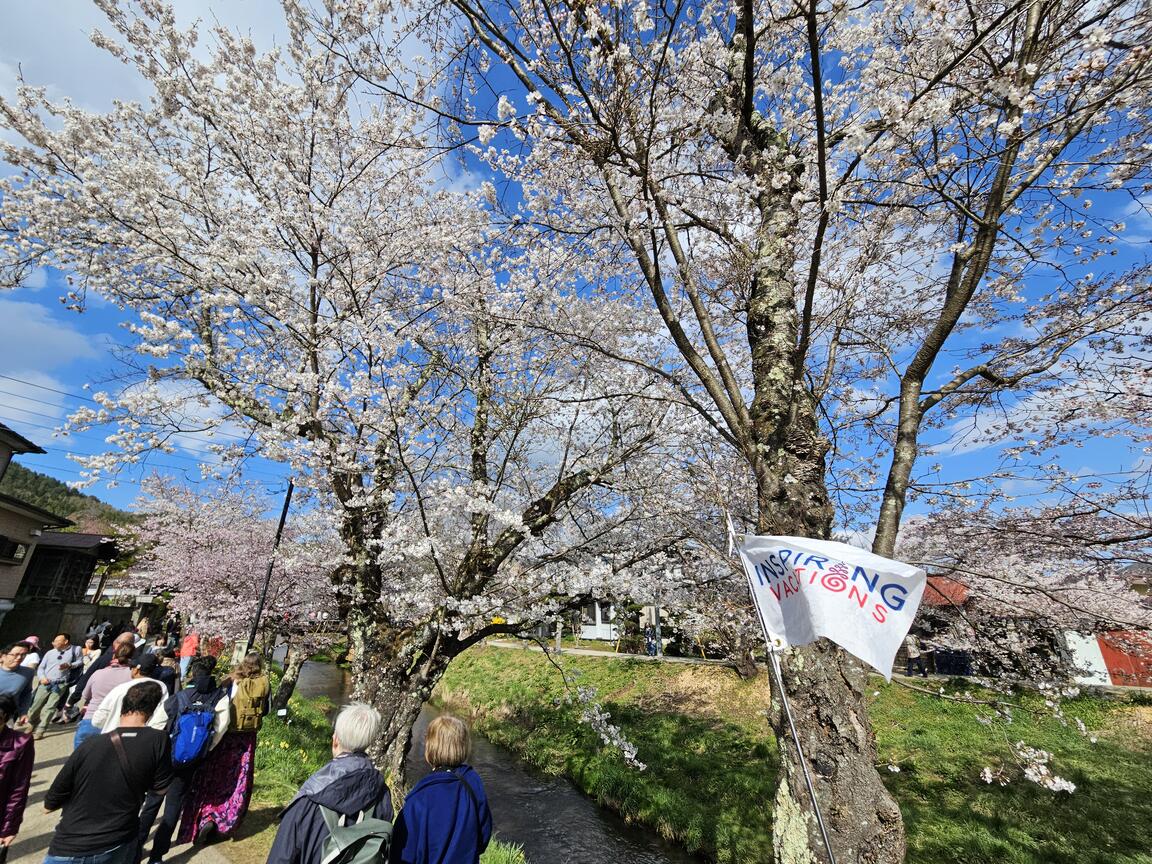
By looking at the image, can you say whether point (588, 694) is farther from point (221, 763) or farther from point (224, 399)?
point (224, 399)

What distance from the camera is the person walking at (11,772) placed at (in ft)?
11.3

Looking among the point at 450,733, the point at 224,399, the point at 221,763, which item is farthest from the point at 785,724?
the point at 224,399

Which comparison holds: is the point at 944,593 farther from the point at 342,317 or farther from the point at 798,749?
the point at 342,317

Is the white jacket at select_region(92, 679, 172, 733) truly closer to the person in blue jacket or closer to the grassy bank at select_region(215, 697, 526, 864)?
the grassy bank at select_region(215, 697, 526, 864)

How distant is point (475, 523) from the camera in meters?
7.41

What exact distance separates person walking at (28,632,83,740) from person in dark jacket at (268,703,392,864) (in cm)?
972

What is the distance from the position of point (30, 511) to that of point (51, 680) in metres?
16.0

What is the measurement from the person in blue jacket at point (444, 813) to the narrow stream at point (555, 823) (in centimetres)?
695

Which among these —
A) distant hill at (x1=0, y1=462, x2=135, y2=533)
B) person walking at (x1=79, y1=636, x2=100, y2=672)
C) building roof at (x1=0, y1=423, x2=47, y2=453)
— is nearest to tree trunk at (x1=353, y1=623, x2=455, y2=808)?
person walking at (x1=79, y1=636, x2=100, y2=672)

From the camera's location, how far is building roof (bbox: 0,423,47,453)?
16.6 meters

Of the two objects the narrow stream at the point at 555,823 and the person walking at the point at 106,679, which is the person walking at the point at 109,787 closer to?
the person walking at the point at 106,679

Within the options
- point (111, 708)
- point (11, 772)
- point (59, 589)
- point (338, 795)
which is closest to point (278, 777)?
point (111, 708)

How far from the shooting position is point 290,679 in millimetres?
A: 13953

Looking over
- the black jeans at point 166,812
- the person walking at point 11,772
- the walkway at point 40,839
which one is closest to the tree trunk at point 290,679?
the walkway at point 40,839
